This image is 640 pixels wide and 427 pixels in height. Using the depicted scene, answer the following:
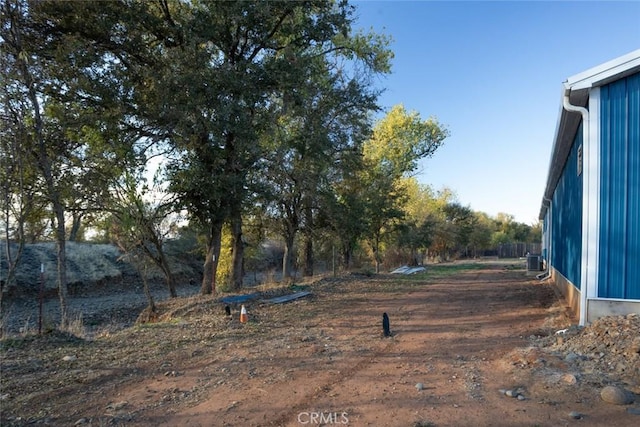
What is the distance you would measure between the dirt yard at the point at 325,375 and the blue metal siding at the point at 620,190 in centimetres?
85

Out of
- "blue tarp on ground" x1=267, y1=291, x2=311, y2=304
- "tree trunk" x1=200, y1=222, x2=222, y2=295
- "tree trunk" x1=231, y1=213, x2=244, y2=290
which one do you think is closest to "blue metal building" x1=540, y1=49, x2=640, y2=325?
"blue tarp on ground" x1=267, y1=291, x2=311, y2=304

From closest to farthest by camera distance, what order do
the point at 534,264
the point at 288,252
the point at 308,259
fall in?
the point at 288,252, the point at 534,264, the point at 308,259

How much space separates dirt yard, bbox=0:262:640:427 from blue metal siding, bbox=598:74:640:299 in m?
0.85

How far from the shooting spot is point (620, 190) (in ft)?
23.1

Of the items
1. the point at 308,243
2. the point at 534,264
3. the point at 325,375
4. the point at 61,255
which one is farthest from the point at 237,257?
the point at 534,264

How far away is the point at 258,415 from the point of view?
415cm

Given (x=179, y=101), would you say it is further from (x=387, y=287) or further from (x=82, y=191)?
(x=387, y=287)

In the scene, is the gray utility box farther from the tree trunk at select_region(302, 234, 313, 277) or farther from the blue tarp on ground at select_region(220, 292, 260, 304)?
the blue tarp on ground at select_region(220, 292, 260, 304)

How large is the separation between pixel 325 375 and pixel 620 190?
545cm

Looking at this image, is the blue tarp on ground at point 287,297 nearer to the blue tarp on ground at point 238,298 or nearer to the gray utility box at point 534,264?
the blue tarp on ground at point 238,298

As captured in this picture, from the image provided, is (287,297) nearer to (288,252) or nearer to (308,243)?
(288,252)

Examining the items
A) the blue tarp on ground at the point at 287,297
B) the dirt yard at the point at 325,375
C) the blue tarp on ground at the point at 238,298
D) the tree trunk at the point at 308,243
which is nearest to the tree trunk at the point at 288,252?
the tree trunk at the point at 308,243

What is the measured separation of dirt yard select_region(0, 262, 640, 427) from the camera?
4.16 meters

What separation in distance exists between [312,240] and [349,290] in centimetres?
701
